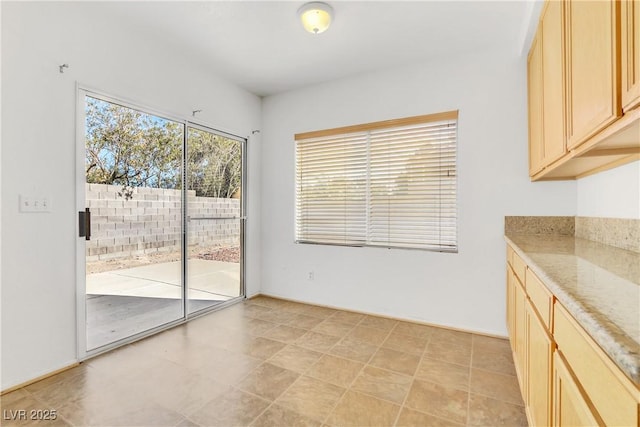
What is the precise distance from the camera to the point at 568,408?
3.03 ft

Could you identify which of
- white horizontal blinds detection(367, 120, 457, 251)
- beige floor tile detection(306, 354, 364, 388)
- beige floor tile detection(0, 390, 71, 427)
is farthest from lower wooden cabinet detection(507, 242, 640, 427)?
beige floor tile detection(0, 390, 71, 427)

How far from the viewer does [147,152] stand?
2.82 metres

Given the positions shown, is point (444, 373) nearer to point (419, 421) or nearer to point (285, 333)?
point (419, 421)

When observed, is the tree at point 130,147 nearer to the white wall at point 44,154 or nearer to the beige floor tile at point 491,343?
the white wall at point 44,154

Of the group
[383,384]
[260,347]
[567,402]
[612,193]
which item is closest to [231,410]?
[260,347]

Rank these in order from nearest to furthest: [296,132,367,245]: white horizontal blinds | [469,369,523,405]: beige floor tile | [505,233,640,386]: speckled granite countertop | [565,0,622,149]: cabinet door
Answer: [505,233,640,386]: speckled granite countertop < [565,0,622,149]: cabinet door < [469,369,523,405]: beige floor tile < [296,132,367,245]: white horizontal blinds

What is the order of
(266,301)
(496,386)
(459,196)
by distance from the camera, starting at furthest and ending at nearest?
(266,301)
(459,196)
(496,386)

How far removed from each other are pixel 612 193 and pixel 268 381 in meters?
2.61

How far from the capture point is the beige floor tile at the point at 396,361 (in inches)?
88.2

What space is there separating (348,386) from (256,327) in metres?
1.31

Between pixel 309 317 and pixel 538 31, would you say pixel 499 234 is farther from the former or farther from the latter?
pixel 309 317

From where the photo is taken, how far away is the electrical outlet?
6.51ft

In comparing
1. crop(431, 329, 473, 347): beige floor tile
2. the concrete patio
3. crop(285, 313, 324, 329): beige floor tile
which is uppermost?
the concrete patio

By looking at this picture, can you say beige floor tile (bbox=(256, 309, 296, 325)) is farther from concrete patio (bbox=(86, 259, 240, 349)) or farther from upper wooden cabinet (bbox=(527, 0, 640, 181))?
upper wooden cabinet (bbox=(527, 0, 640, 181))
